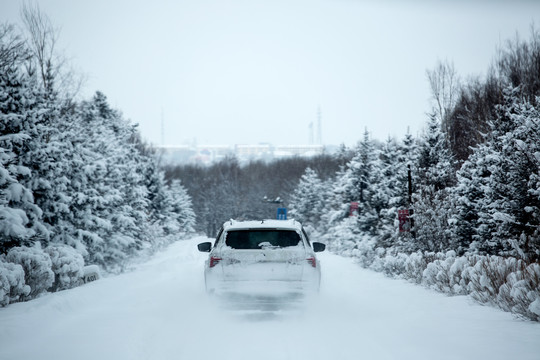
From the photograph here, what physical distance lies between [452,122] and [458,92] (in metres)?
4.28

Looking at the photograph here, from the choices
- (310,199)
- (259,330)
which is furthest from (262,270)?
(310,199)

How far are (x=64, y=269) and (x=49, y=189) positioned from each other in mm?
5791

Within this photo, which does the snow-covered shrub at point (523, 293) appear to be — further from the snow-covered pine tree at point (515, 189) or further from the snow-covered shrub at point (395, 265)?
the snow-covered shrub at point (395, 265)

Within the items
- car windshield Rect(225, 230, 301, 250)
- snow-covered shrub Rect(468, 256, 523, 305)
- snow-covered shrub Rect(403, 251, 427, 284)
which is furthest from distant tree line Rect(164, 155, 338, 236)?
car windshield Rect(225, 230, 301, 250)

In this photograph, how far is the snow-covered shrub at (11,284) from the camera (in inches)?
343

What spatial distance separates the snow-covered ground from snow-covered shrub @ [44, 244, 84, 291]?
8.82ft

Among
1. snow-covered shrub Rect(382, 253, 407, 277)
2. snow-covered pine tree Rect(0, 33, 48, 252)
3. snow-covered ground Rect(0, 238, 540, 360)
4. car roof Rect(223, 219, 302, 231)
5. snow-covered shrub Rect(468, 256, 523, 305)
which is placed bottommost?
snow-covered shrub Rect(382, 253, 407, 277)

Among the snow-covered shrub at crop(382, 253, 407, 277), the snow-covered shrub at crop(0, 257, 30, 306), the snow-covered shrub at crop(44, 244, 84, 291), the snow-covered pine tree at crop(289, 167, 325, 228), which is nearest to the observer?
the snow-covered shrub at crop(0, 257, 30, 306)

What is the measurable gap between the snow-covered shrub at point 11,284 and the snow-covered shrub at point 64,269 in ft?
9.11

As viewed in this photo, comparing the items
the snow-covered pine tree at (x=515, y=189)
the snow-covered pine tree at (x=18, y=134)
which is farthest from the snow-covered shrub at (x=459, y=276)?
the snow-covered pine tree at (x=18, y=134)

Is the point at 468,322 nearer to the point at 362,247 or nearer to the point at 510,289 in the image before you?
the point at 510,289

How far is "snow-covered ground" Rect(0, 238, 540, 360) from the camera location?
578 cm

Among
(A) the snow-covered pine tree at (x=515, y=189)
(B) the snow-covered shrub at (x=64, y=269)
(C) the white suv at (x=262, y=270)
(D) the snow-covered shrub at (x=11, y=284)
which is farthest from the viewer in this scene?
(B) the snow-covered shrub at (x=64, y=269)

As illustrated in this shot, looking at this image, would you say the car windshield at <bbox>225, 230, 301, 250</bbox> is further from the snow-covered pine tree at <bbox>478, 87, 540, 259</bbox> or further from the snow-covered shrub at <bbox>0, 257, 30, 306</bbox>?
the snow-covered pine tree at <bbox>478, 87, 540, 259</bbox>
